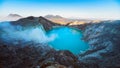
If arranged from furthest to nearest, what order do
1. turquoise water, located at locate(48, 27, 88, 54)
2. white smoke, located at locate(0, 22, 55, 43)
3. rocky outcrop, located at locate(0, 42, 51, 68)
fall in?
1. white smoke, located at locate(0, 22, 55, 43)
2. turquoise water, located at locate(48, 27, 88, 54)
3. rocky outcrop, located at locate(0, 42, 51, 68)

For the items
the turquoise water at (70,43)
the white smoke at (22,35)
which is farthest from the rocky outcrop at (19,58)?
the turquoise water at (70,43)

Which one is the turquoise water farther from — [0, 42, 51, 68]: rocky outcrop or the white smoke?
[0, 42, 51, 68]: rocky outcrop

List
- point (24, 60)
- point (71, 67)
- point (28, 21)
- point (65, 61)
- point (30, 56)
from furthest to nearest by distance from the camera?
1. point (28, 21)
2. point (30, 56)
3. point (24, 60)
4. point (65, 61)
5. point (71, 67)

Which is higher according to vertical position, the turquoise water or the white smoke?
the white smoke

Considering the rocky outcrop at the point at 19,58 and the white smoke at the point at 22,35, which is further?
the white smoke at the point at 22,35

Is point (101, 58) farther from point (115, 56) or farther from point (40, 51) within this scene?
point (40, 51)

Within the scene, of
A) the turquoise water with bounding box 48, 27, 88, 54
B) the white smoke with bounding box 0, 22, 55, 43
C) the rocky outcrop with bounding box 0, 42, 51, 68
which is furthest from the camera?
the white smoke with bounding box 0, 22, 55, 43

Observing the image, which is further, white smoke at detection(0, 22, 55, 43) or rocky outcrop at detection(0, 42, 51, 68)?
white smoke at detection(0, 22, 55, 43)

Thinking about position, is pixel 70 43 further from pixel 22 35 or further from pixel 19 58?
pixel 19 58

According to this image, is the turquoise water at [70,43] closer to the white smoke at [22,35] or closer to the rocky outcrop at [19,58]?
the white smoke at [22,35]

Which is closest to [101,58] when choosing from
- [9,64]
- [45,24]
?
[9,64]

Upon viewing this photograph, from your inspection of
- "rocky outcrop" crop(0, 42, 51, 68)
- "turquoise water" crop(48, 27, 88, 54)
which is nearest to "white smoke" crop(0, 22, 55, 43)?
"turquoise water" crop(48, 27, 88, 54)
